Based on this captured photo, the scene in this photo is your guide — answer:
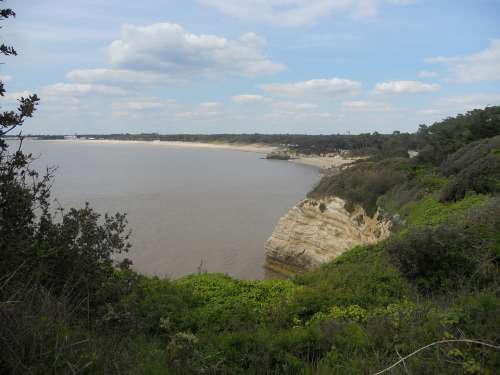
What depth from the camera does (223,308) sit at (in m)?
6.79

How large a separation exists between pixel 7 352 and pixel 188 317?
3285 millimetres

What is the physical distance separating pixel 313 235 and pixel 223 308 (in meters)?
13.7

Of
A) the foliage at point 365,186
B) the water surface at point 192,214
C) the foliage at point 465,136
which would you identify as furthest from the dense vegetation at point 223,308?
the foliage at point 465,136

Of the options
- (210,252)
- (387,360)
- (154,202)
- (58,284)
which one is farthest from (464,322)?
(154,202)

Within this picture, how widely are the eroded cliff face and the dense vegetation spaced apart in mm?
9689

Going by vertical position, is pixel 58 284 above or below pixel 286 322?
above

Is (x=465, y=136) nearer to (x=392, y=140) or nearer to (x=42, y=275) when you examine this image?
(x=42, y=275)

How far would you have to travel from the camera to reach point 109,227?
223 inches

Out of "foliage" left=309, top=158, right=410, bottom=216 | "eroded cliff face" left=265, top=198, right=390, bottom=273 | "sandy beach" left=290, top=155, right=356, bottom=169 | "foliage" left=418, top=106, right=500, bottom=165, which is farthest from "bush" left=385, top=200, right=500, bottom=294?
"sandy beach" left=290, top=155, right=356, bottom=169

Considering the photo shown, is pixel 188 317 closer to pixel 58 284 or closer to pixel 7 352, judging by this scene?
pixel 58 284

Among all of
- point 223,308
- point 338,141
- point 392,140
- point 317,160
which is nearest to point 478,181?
point 223,308

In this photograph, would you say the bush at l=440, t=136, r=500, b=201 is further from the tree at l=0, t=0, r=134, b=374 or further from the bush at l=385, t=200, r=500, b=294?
the tree at l=0, t=0, r=134, b=374

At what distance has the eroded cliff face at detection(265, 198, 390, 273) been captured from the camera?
1881cm

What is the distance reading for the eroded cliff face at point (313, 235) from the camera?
741 inches
